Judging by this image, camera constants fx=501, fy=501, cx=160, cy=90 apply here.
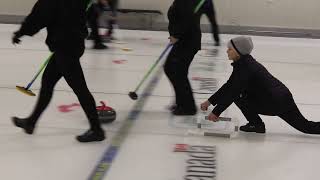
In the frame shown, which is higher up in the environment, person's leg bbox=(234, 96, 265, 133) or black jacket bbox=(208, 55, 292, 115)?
black jacket bbox=(208, 55, 292, 115)

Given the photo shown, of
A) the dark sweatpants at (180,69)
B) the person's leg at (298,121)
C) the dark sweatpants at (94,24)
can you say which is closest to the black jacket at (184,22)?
the dark sweatpants at (180,69)

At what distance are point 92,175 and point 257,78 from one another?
1.37 m

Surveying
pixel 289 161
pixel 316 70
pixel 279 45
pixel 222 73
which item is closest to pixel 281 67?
pixel 316 70

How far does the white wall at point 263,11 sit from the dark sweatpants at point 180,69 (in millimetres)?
4579

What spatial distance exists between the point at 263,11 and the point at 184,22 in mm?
4812

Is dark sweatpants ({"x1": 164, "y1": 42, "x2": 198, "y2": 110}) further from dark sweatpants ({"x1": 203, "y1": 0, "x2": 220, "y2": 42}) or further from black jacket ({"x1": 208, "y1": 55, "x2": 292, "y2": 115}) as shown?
dark sweatpants ({"x1": 203, "y1": 0, "x2": 220, "y2": 42})

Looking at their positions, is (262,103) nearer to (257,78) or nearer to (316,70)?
(257,78)

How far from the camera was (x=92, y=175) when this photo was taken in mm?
2844

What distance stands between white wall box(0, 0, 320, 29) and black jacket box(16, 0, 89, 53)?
212 inches

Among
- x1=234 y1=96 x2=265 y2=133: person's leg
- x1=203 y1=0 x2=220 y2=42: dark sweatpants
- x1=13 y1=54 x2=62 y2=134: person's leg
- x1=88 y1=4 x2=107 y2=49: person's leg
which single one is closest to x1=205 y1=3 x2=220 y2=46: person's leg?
x1=203 y1=0 x2=220 y2=42: dark sweatpants

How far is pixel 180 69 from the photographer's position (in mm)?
3859

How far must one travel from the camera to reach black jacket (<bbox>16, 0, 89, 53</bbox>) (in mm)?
3012

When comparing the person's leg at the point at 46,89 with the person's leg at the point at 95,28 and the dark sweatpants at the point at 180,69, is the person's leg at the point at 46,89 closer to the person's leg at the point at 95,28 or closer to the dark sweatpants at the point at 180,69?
the dark sweatpants at the point at 180,69

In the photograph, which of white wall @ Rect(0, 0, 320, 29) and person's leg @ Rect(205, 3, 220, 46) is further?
white wall @ Rect(0, 0, 320, 29)
